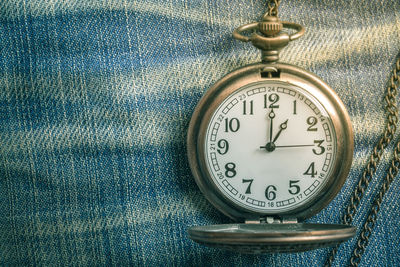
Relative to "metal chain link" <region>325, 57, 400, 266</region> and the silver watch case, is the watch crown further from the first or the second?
"metal chain link" <region>325, 57, 400, 266</region>

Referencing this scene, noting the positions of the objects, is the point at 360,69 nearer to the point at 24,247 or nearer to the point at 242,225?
the point at 242,225

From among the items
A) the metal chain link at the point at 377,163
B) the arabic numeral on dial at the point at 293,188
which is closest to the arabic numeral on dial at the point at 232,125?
the arabic numeral on dial at the point at 293,188

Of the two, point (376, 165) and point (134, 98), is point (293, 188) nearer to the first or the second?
point (376, 165)

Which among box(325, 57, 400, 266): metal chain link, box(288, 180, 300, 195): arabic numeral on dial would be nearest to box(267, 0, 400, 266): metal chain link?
box(325, 57, 400, 266): metal chain link

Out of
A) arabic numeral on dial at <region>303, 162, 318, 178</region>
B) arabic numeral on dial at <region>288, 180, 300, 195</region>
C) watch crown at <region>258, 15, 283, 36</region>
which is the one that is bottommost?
arabic numeral on dial at <region>288, 180, 300, 195</region>

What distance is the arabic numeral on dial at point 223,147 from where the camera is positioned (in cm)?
75

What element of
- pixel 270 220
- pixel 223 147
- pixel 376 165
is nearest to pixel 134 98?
pixel 223 147

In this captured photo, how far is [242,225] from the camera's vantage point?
75 centimetres

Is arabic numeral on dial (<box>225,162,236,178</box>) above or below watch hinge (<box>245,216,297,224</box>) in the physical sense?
above

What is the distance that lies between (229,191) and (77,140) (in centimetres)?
23

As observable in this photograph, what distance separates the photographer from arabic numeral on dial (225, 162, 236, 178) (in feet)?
2.47

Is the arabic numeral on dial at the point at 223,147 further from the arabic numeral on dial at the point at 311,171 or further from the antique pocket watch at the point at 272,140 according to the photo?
the arabic numeral on dial at the point at 311,171

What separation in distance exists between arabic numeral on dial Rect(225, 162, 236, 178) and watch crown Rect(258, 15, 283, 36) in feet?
0.60

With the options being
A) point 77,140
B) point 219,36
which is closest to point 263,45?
point 219,36
